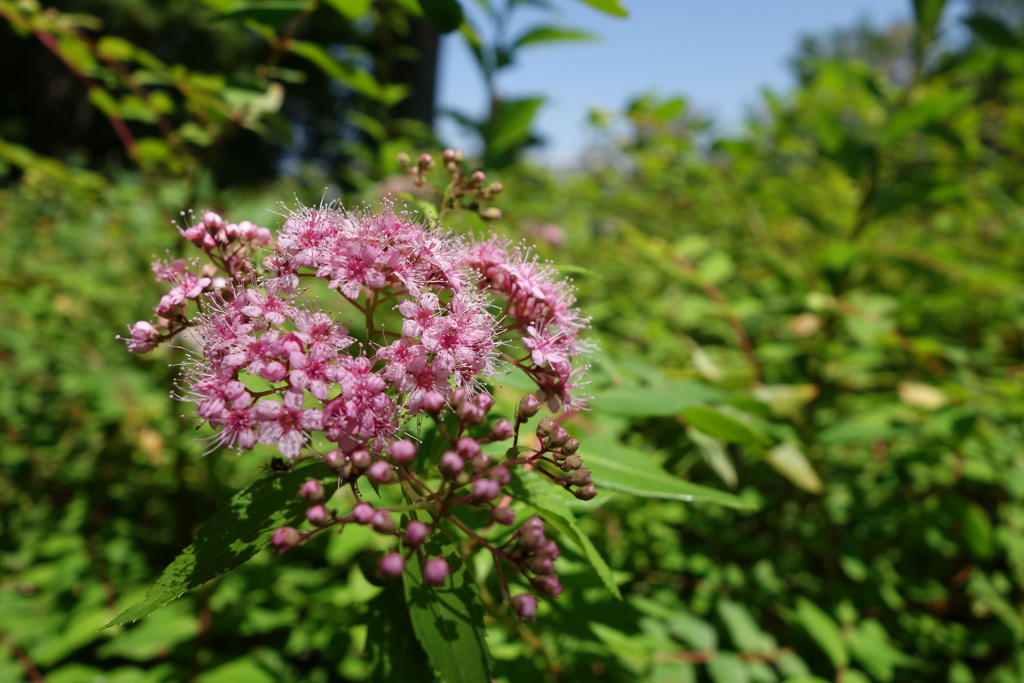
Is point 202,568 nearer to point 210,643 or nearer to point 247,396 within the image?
point 247,396

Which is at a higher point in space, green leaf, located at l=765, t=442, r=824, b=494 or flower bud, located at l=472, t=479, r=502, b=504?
flower bud, located at l=472, t=479, r=502, b=504

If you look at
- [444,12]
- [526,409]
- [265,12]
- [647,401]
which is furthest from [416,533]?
[265,12]

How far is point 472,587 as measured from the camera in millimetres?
860

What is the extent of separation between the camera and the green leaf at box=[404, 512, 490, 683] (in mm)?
789

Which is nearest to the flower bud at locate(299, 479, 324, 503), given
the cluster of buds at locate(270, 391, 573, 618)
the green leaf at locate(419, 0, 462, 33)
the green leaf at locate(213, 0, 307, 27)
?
the cluster of buds at locate(270, 391, 573, 618)

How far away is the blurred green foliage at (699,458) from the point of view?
159 cm

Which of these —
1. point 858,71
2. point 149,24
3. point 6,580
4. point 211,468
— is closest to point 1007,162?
point 858,71

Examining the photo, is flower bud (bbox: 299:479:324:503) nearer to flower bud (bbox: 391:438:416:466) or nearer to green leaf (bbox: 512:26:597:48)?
flower bud (bbox: 391:438:416:466)

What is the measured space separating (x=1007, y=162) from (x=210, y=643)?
4513 mm

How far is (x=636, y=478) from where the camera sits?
110 centimetres

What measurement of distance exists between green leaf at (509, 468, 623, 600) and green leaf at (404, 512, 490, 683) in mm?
160

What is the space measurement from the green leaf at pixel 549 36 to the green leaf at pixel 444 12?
62 centimetres

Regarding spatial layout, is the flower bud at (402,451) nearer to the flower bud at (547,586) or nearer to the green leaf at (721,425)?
the flower bud at (547,586)

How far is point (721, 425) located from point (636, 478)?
312mm
